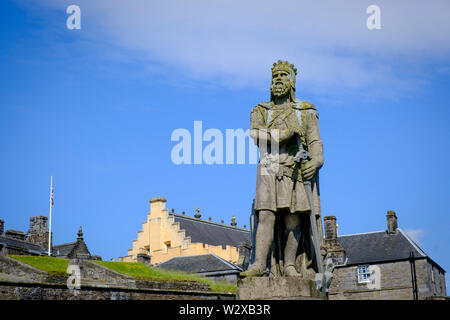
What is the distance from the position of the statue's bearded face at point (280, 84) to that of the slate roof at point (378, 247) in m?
40.5

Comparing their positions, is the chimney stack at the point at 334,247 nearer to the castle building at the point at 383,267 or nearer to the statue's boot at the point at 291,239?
the castle building at the point at 383,267

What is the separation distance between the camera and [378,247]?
50.2 metres

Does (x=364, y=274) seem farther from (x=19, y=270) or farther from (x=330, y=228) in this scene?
(x=19, y=270)

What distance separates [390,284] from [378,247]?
3.04m

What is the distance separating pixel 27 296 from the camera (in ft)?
88.5

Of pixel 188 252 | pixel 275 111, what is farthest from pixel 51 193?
pixel 275 111

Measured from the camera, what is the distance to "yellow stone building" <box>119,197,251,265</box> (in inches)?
2259

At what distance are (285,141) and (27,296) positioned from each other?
20.5 m

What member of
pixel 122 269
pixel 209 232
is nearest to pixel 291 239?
pixel 122 269

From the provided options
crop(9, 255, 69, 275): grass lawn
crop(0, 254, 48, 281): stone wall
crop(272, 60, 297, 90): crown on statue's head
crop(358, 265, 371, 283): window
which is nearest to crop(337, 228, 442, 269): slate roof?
crop(358, 265, 371, 283): window

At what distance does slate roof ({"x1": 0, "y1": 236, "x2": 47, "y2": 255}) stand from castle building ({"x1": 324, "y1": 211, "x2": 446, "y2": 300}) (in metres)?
21.5

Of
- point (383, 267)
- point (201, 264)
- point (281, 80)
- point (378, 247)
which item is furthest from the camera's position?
point (378, 247)

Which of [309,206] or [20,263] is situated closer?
[309,206]
